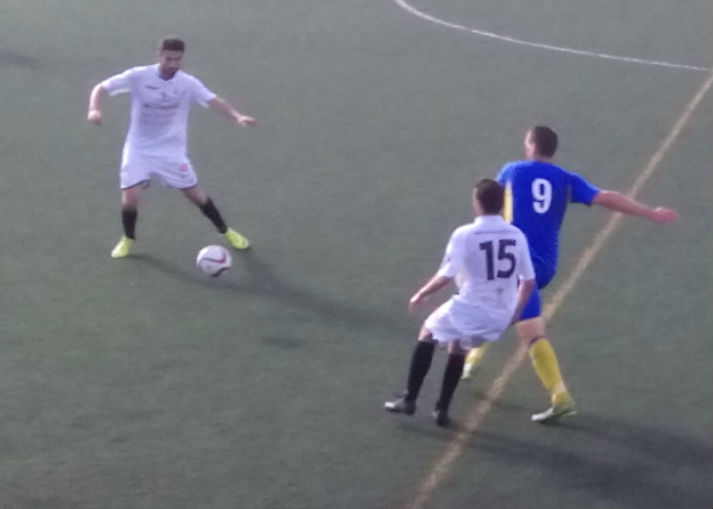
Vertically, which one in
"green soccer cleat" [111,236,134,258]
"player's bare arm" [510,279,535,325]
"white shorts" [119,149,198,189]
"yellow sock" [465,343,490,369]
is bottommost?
"green soccer cleat" [111,236,134,258]

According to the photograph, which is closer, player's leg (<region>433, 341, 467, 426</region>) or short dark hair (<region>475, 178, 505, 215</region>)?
short dark hair (<region>475, 178, 505, 215</region>)

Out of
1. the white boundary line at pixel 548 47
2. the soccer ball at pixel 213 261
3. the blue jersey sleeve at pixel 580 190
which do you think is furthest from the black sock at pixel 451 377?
the white boundary line at pixel 548 47

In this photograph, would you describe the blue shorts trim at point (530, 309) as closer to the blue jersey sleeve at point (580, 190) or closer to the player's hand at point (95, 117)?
the blue jersey sleeve at point (580, 190)

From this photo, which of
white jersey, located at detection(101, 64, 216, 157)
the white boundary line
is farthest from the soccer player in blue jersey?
the white boundary line

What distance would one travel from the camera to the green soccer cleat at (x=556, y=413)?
8797 mm

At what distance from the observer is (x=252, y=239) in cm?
1196

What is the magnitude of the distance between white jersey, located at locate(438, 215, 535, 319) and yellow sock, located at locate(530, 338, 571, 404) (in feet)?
1.76

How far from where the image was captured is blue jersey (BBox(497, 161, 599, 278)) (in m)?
8.73

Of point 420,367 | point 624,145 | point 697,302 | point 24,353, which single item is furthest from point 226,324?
point 624,145

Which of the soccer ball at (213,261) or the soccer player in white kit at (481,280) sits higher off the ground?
the soccer player in white kit at (481,280)

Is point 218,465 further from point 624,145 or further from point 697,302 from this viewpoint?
point 624,145

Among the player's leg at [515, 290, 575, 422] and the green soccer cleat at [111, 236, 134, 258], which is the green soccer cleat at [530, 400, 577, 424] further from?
the green soccer cleat at [111, 236, 134, 258]

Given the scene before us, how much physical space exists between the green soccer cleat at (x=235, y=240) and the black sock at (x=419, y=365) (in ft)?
11.2

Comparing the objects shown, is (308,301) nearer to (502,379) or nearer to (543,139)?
(502,379)
